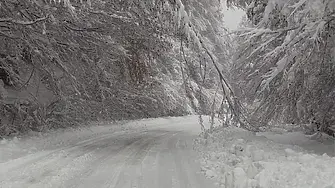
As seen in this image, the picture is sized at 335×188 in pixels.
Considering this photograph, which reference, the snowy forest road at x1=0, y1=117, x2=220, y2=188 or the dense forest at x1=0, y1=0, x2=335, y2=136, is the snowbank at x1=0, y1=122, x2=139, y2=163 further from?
the dense forest at x1=0, y1=0, x2=335, y2=136

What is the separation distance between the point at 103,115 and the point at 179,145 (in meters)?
9.20

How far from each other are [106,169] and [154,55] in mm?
6599

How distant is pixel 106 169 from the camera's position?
7668 millimetres

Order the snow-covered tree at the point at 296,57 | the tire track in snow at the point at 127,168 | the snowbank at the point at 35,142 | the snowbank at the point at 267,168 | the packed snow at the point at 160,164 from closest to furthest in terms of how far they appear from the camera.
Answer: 1. the snowbank at the point at 267,168
2. the packed snow at the point at 160,164
3. the tire track in snow at the point at 127,168
4. the snow-covered tree at the point at 296,57
5. the snowbank at the point at 35,142

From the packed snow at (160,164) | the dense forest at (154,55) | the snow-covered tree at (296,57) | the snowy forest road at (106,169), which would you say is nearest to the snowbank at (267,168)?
the packed snow at (160,164)

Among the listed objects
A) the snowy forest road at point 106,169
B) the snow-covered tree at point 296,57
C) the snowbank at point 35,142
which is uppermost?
the snow-covered tree at point 296,57

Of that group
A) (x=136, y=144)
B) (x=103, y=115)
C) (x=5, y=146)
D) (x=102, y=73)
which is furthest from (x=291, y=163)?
(x=103, y=115)

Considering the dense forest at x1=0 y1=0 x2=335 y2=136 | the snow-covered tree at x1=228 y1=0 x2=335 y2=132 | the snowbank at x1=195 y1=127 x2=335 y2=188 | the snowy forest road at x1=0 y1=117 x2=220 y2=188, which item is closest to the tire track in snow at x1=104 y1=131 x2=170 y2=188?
the snowy forest road at x1=0 y1=117 x2=220 y2=188

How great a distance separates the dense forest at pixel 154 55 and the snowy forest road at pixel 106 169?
7.53ft

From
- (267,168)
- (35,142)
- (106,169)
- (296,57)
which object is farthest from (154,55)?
(267,168)

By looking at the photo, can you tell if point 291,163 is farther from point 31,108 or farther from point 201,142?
point 31,108

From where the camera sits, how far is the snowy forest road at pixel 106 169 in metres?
6.62

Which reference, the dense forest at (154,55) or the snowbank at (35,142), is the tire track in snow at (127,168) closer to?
the dense forest at (154,55)

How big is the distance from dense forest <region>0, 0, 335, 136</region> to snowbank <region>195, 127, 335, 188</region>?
1645 mm
